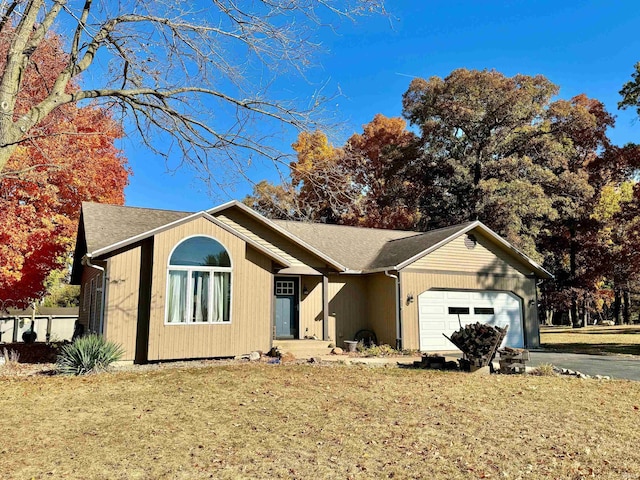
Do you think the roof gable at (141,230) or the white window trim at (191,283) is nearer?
the roof gable at (141,230)

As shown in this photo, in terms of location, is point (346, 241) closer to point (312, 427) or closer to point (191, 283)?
point (191, 283)

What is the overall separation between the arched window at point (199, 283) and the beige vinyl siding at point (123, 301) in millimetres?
853

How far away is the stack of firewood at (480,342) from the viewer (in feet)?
35.6

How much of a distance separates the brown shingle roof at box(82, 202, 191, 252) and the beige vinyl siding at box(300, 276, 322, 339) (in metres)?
4.92

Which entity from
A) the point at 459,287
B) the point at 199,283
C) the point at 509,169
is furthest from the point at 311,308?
the point at 509,169

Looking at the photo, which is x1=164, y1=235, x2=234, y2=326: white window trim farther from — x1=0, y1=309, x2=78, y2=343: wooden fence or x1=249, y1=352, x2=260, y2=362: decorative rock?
x1=0, y1=309, x2=78, y2=343: wooden fence

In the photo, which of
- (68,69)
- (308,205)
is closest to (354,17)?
(308,205)

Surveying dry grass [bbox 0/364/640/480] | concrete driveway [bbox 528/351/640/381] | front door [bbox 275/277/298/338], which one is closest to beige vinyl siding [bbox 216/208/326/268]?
front door [bbox 275/277/298/338]

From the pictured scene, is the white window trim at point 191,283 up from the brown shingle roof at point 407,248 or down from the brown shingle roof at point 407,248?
down

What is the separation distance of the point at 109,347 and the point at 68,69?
6.12m

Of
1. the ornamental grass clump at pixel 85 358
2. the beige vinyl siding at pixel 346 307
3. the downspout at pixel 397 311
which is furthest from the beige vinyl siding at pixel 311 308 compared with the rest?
the ornamental grass clump at pixel 85 358

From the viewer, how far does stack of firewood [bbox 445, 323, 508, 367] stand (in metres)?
10.8

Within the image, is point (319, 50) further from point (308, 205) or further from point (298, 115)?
point (308, 205)

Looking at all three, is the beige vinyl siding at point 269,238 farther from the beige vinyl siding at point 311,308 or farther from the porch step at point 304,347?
the porch step at point 304,347
